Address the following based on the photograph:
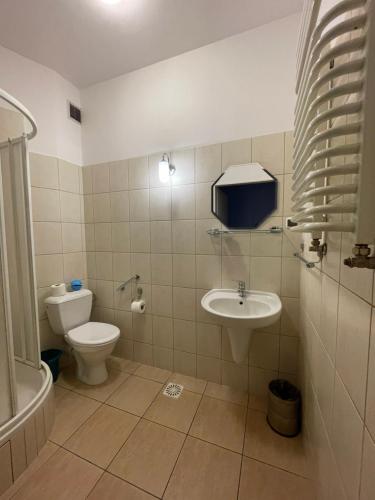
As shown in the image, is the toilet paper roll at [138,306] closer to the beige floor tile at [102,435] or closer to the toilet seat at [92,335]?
the toilet seat at [92,335]

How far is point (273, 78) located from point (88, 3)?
1216mm

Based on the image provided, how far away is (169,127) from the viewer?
1695 mm

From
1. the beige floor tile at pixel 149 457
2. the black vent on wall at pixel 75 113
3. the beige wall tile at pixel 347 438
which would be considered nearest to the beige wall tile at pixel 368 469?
the beige wall tile at pixel 347 438

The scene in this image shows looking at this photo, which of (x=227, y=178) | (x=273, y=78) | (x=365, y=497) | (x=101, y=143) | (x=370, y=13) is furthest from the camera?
(x=101, y=143)

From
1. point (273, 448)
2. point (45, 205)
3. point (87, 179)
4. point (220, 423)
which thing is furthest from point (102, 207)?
point (273, 448)

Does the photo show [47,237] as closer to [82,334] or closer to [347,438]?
[82,334]

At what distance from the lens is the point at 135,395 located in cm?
158

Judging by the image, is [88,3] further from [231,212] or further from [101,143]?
[231,212]

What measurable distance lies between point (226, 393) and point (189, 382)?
30cm

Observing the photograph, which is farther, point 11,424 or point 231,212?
point 231,212

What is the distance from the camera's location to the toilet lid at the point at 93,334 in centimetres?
157

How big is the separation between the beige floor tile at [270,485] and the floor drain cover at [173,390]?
24.2 inches

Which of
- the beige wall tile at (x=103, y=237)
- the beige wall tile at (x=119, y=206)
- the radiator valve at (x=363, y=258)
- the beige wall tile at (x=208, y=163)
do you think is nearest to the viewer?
the radiator valve at (x=363, y=258)

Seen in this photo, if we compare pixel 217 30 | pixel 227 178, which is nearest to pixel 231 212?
pixel 227 178
